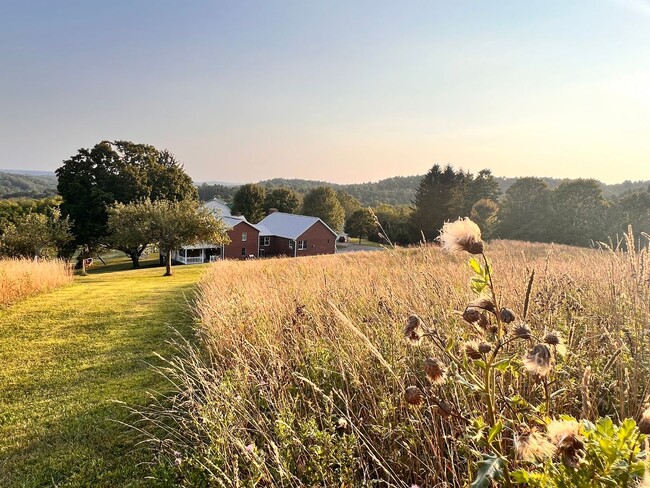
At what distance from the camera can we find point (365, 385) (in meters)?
2.72

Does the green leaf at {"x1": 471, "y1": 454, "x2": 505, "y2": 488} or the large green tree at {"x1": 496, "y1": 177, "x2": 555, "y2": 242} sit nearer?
the green leaf at {"x1": 471, "y1": 454, "x2": 505, "y2": 488}

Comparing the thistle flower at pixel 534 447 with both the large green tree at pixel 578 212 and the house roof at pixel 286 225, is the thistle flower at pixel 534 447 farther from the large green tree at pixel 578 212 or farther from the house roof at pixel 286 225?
the large green tree at pixel 578 212

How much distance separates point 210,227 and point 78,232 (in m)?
14.5

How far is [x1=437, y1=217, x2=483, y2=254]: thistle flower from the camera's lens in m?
1.07

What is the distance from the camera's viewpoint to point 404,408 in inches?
97.5

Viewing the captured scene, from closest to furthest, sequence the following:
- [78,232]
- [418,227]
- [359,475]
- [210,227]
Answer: [359,475], [210,227], [78,232], [418,227]

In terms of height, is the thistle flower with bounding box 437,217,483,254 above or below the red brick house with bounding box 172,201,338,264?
above

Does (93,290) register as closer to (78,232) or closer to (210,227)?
(210,227)

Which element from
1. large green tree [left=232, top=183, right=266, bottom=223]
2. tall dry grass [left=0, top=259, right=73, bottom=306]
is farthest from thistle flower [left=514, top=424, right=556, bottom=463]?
large green tree [left=232, top=183, right=266, bottom=223]

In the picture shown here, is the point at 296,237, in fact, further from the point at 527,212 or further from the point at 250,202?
the point at 527,212

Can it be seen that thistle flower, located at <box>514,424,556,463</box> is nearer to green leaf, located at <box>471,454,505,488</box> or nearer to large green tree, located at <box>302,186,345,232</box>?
green leaf, located at <box>471,454,505,488</box>

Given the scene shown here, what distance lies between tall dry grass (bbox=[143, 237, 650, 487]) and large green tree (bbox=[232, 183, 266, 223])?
52.5 m

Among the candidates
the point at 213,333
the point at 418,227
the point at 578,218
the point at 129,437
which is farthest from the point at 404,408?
the point at 578,218

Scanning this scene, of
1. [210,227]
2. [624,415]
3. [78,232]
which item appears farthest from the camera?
[78,232]
